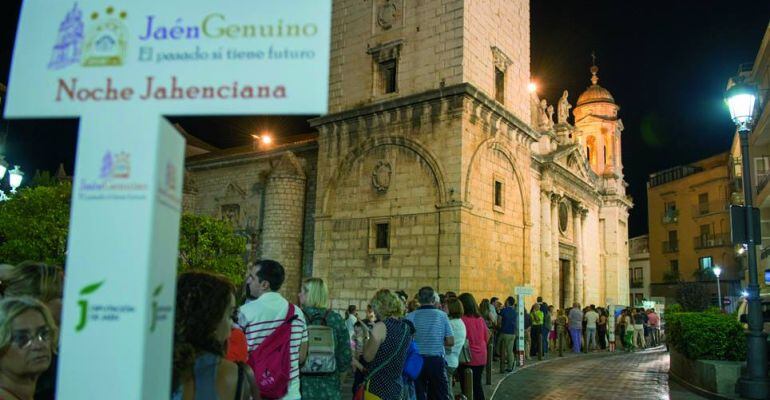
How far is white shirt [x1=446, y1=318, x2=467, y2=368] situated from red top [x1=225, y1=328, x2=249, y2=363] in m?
3.76

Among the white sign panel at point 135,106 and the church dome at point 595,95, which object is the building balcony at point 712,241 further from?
the white sign panel at point 135,106

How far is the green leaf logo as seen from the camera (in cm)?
195

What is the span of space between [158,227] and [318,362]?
2971mm

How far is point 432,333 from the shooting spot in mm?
6281

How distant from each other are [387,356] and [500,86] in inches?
599

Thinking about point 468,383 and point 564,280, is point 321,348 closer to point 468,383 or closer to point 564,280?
point 468,383

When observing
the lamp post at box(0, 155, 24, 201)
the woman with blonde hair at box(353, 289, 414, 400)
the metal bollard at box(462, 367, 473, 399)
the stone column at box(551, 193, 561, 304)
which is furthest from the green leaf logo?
the stone column at box(551, 193, 561, 304)

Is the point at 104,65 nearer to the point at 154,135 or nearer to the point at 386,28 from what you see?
the point at 154,135

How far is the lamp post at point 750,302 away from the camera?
844cm

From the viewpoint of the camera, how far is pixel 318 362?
4.69 meters

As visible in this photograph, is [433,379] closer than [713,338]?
Yes

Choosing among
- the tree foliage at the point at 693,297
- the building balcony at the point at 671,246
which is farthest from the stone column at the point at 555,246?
the building balcony at the point at 671,246

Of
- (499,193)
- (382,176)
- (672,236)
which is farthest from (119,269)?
(672,236)

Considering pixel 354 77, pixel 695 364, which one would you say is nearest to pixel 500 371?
pixel 695 364
